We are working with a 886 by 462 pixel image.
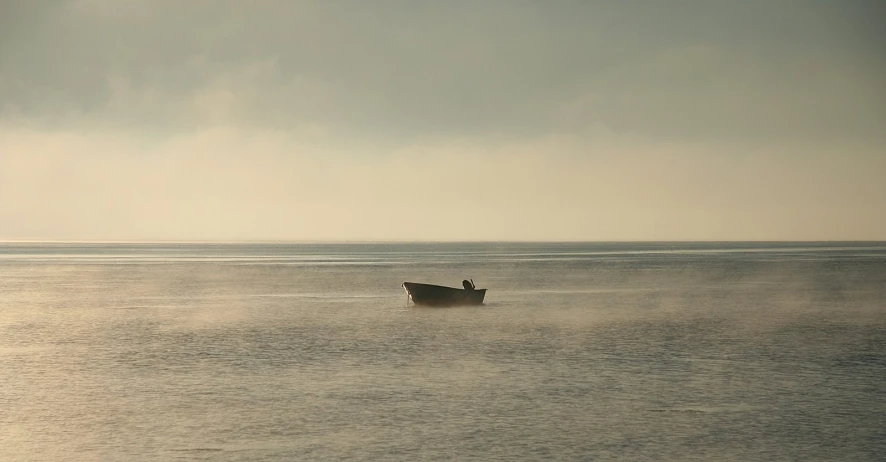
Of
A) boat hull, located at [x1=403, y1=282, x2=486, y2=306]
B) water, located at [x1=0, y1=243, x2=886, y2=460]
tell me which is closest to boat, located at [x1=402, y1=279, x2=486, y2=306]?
boat hull, located at [x1=403, y1=282, x2=486, y2=306]

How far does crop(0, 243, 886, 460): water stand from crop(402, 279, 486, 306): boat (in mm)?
837

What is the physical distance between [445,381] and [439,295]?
30930 millimetres

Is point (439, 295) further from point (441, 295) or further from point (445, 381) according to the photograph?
point (445, 381)

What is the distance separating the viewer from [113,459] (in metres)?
21.7

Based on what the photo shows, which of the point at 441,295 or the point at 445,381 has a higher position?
the point at 441,295

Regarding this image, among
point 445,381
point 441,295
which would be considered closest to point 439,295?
point 441,295

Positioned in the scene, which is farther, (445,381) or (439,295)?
(439,295)

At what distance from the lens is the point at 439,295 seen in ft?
205

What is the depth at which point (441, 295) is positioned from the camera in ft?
206

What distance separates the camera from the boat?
6219cm

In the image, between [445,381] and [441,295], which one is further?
[441,295]

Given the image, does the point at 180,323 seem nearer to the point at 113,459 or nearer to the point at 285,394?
the point at 285,394

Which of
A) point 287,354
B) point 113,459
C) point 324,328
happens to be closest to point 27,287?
point 324,328

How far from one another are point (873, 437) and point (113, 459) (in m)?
16.0
